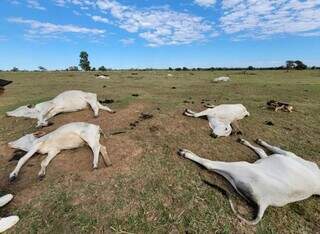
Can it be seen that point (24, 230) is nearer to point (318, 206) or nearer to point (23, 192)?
point (23, 192)

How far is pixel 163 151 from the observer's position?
583cm

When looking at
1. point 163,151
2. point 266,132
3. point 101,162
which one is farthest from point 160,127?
point 266,132

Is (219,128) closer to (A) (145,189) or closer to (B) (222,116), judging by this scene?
(B) (222,116)

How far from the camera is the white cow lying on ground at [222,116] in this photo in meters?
6.91

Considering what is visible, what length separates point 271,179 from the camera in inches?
180

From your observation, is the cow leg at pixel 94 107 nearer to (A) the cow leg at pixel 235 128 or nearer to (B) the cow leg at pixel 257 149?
(A) the cow leg at pixel 235 128

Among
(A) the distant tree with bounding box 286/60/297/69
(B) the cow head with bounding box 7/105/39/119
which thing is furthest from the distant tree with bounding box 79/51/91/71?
(B) the cow head with bounding box 7/105/39/119

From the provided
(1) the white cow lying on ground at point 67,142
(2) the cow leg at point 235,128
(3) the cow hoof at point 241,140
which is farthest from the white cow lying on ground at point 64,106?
(3) the cow hoof at point 241,140

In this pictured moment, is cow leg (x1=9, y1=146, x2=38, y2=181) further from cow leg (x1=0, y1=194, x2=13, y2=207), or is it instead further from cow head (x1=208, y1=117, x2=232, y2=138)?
cow head (x1=208, y1=117, x2=232, y2=138)

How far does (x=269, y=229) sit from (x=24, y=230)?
335 centimetres

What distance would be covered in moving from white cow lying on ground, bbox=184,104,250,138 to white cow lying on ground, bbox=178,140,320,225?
1696mm

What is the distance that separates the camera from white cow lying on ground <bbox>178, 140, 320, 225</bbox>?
14.5 feet

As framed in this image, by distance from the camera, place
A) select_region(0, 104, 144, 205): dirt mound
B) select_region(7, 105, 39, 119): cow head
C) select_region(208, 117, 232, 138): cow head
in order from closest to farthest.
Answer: select_region(0, 104, 144, 205): dirt mound < select_region(208, 117, 232, 138): cow head < select_region(7, 105, 39, 119): cow head

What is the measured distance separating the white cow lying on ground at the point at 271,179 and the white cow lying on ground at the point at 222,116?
1.70 meters
